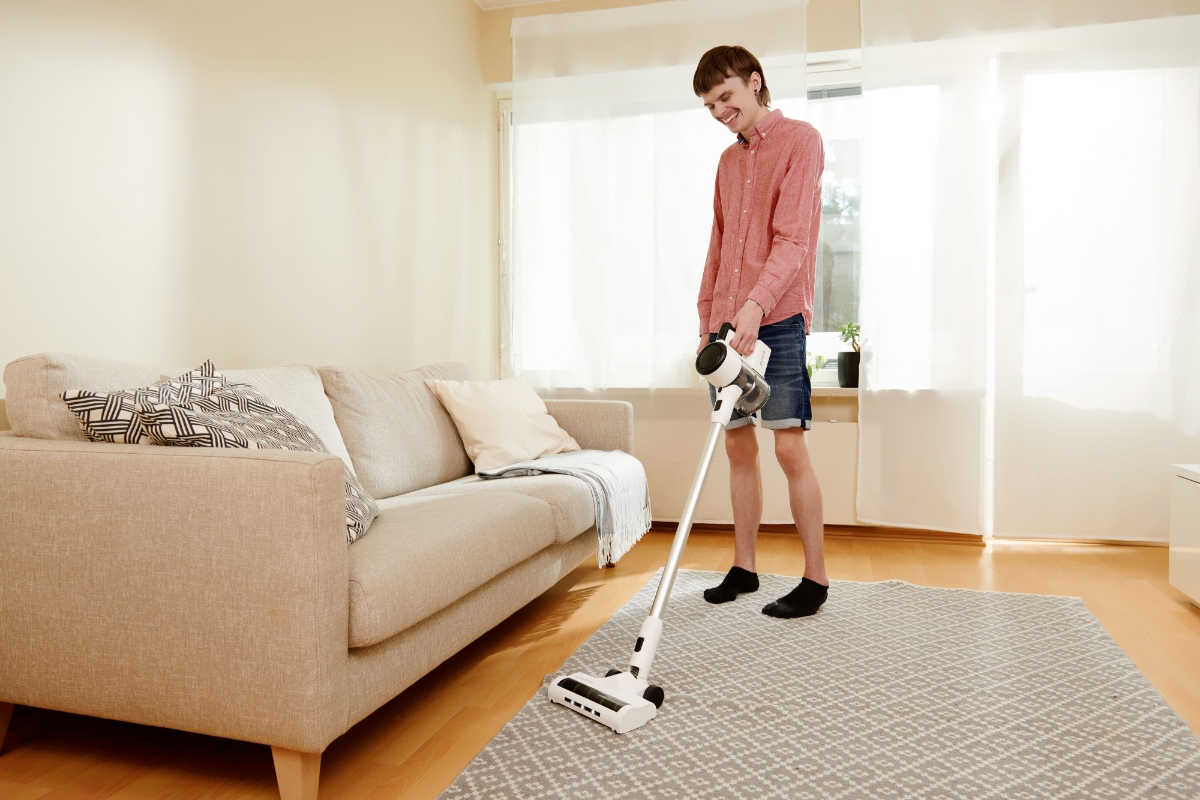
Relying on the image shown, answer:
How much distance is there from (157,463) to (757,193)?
1.70 metres

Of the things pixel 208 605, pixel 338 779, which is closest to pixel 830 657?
pixel 338 779

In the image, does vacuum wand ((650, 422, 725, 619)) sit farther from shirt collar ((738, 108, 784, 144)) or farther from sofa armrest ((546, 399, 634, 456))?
sofa armrest ((546, 399, 634, 456))

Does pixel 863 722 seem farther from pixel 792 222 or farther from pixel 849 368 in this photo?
pixel 849 368

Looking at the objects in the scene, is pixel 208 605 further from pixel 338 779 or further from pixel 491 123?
pixel 491 123

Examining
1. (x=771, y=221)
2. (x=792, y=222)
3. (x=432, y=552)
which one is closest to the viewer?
(x=432, y=552)

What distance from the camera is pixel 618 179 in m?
3.75

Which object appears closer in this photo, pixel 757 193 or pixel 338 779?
pixel 338 779

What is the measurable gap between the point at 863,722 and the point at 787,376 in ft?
3.21

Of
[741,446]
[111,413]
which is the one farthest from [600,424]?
[111,413]

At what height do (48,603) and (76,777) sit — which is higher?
(48,603)

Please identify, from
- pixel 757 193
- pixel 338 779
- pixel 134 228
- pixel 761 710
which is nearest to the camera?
pixel 338 779

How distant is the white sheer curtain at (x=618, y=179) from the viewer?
3660mm

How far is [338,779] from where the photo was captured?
149 cm

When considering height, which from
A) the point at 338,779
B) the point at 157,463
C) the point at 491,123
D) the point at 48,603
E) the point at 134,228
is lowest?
the point at 338,779
